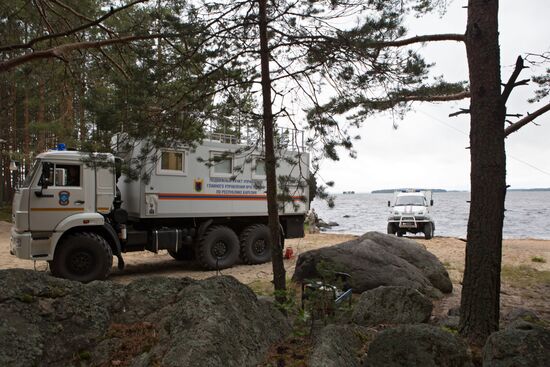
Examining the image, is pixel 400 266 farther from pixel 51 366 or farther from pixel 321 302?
pixel 51 366

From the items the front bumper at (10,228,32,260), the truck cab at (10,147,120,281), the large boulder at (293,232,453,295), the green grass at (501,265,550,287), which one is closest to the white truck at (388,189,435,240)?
the green grass at (501,265,550,287)

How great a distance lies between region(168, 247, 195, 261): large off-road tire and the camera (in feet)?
35.1

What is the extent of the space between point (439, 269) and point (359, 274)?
Answer: 1927mm

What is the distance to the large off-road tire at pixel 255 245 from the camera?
1050 cm

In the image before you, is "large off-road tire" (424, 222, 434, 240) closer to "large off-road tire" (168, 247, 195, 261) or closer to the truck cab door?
"large off-road tire" (168, 247, 195, 261)

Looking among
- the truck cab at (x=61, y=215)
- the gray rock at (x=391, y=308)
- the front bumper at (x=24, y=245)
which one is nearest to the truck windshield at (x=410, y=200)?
the truck cab at (x=61, y=215)

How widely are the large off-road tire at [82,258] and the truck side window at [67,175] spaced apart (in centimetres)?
98

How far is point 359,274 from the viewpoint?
7586 millimetres

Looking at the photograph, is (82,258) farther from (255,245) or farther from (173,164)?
(255,245)

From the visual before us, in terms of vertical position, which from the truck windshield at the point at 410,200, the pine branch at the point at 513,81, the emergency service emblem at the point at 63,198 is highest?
the pine branch at the point at 513,81

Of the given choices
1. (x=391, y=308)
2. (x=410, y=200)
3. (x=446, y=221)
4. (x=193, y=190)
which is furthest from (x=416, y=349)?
(x=446, y=221)

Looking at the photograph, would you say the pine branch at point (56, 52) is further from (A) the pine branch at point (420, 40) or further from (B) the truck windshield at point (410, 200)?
(B) the truck windshield at point (410, 200)

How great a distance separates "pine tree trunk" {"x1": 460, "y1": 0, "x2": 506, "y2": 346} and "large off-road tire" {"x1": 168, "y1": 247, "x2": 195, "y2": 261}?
7.67 metres

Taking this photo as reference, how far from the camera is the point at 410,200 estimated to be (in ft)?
67.5
